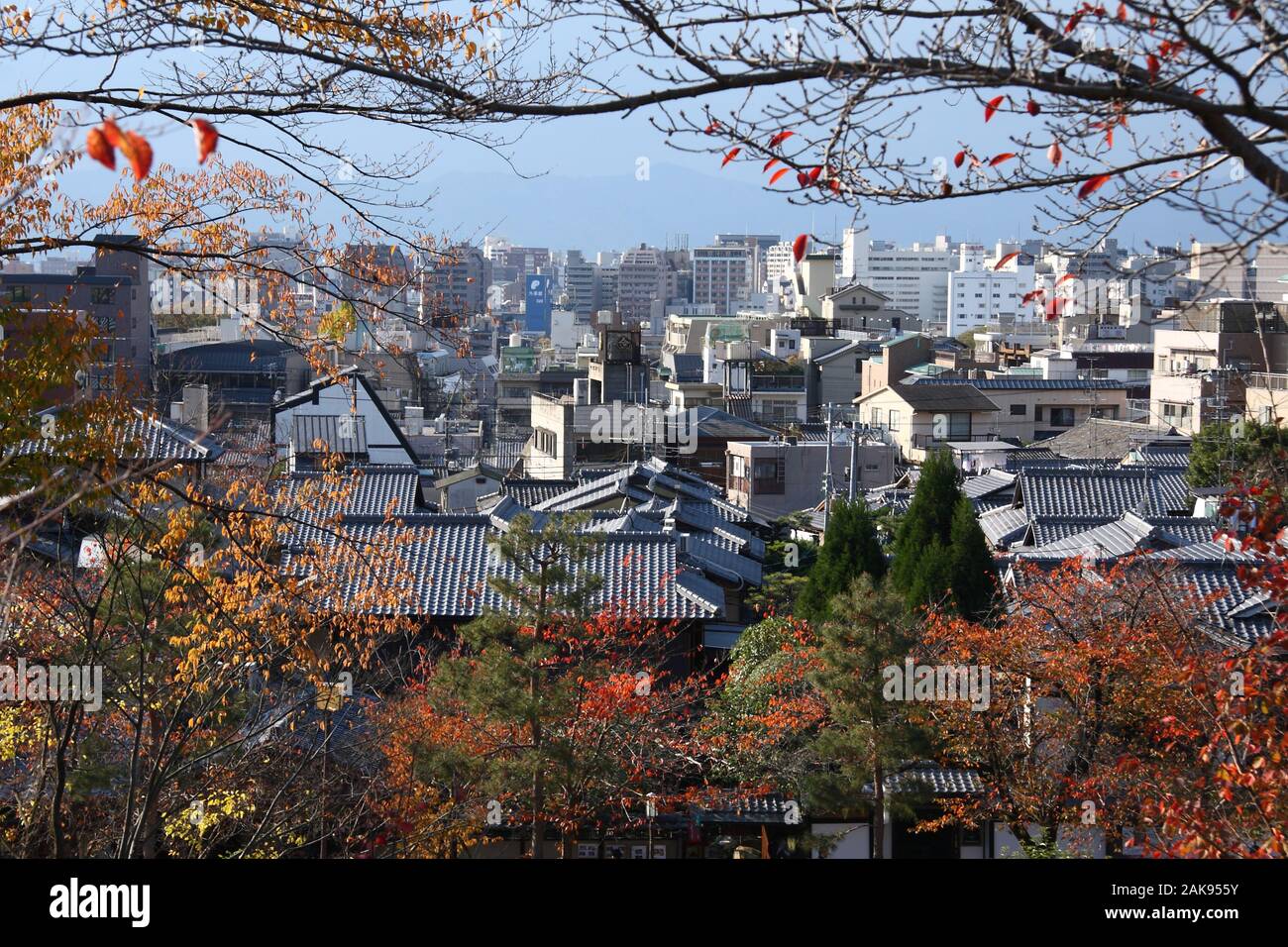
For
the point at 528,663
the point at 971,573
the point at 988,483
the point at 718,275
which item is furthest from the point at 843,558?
the point at 718,275

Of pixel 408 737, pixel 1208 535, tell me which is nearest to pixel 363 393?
pixel 1208 535

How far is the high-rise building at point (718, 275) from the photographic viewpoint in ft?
379

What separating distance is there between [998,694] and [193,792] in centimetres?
671

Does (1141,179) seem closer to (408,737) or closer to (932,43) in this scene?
(932,43)

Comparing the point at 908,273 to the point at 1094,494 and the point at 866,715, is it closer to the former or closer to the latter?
the point at 1094,494

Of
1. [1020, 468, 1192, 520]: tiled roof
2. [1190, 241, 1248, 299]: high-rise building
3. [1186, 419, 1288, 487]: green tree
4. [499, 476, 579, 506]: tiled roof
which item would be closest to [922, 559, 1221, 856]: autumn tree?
[1190, 241, 1248, 299]: high-rise building

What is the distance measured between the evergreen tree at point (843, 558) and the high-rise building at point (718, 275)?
328ft

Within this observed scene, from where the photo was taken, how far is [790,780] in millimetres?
10898

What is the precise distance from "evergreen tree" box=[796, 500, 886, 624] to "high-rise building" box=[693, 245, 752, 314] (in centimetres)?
9983

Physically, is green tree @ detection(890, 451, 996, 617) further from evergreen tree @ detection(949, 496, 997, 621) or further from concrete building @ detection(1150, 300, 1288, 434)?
concrete building @ detection(1150, 300, 1288, 434)

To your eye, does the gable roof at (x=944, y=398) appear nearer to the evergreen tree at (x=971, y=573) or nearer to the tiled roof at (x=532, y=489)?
the tiled roof at (x=532, y=489)

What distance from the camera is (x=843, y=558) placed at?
15.7 meters

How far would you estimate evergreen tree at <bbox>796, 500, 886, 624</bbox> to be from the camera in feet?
50.3

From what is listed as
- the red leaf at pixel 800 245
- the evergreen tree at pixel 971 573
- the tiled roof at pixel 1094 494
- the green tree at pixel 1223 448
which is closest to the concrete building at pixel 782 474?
the green tree at pixel 1223 448
